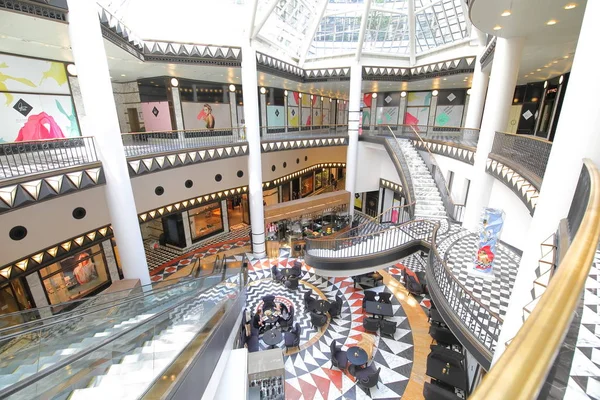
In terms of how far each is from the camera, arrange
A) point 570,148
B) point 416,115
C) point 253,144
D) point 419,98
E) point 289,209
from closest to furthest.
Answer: point 570,148 → point 253,144 → point 289,209 → point 419,98 → point 416,115

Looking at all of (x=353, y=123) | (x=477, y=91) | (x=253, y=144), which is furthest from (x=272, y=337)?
(x=477, y=91)

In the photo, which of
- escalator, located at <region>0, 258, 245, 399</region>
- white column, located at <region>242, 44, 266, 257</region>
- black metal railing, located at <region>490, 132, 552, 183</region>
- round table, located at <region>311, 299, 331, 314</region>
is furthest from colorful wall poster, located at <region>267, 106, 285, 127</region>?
escalator, located at <region>0, 258, 245, 399</region>

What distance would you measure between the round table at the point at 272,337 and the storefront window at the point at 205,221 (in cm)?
799

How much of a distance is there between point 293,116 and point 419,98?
836 cm

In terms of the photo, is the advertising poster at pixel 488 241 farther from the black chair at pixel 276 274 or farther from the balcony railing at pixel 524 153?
the black chair at pixel 276 274

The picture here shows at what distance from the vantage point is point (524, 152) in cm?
691

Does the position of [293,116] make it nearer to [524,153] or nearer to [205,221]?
[205,221]

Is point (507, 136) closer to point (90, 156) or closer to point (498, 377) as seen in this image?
point (498, 377)

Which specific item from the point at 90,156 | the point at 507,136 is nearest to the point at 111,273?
the point at 90,156

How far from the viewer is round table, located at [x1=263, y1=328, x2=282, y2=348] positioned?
8.15m

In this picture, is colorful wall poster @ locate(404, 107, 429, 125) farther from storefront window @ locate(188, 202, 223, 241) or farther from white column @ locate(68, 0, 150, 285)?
white column @ locate(68, 0, 150, 285)

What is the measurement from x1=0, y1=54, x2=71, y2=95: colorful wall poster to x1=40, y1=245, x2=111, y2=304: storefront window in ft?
16.3

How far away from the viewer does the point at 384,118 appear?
20.4 meters

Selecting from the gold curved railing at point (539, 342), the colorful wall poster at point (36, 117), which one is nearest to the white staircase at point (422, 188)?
the gold curved railing at point (539, 342)
